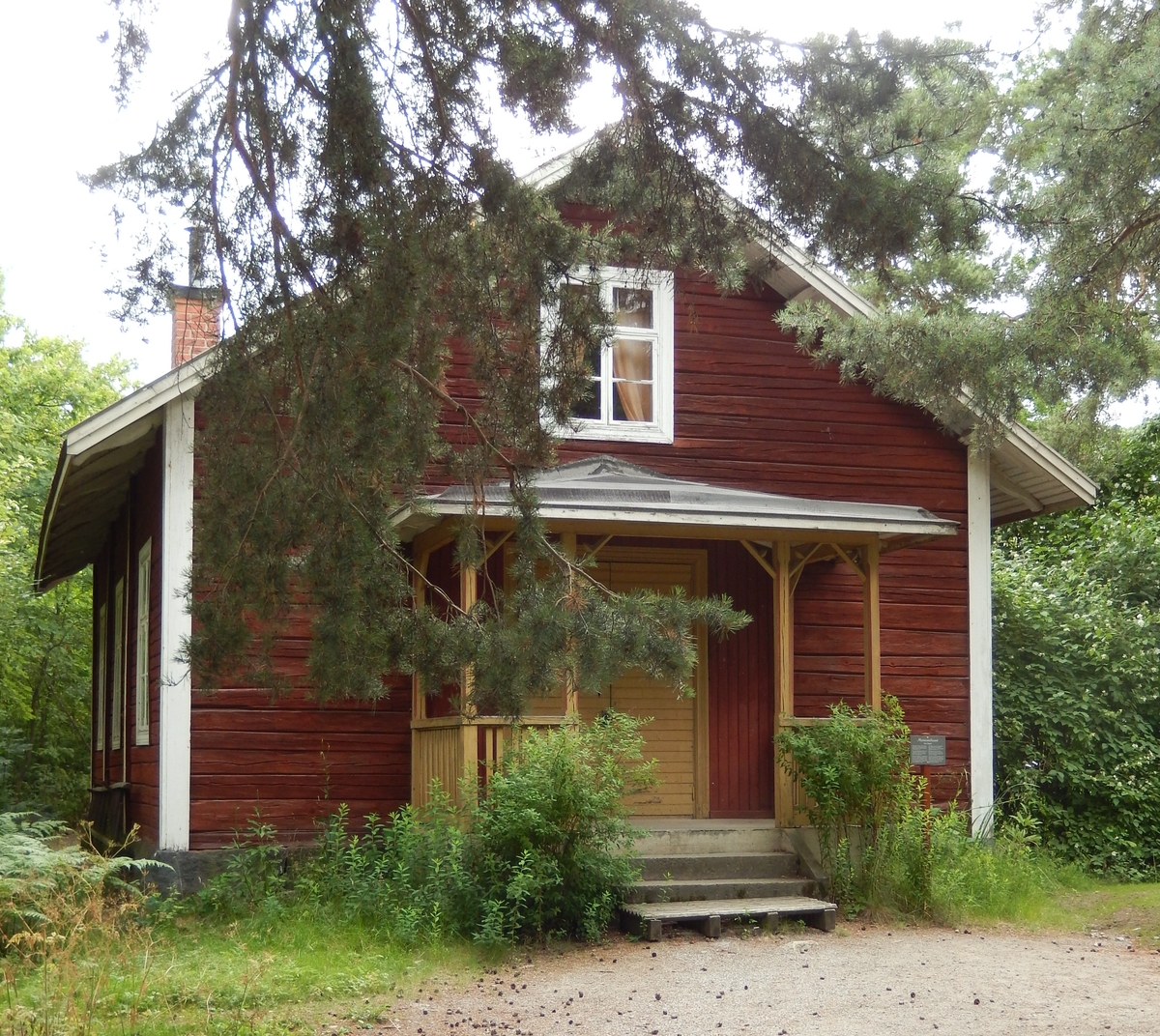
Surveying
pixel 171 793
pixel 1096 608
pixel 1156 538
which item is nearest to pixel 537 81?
pixel 171 793

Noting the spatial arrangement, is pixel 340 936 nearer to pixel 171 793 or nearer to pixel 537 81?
pixel 171 793

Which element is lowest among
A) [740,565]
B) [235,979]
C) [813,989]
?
[813,989]

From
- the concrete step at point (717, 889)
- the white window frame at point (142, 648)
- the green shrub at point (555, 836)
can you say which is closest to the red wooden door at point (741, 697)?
the concrete step at point (717, 889)

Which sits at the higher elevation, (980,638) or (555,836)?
(980,638)

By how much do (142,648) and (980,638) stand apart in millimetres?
7729

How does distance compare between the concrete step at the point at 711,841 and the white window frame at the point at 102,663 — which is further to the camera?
the white window frame at the point at 102,663

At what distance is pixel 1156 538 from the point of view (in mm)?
16281

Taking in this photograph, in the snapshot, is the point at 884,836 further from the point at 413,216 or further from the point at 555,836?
the point at 413,216

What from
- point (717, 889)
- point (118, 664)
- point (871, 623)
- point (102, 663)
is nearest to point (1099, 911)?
point (871, 623)

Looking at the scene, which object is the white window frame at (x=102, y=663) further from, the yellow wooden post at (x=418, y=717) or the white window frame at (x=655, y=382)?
the white window frame at (x=655, y=382)

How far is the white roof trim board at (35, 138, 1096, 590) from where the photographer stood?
34.5 feet

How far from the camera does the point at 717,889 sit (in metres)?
10.4

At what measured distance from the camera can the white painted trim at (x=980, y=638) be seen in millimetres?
12680

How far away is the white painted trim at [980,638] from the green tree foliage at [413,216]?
5.80 m
